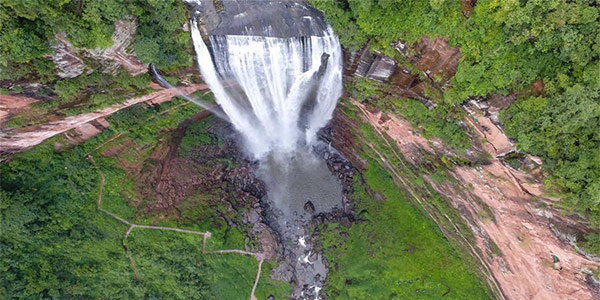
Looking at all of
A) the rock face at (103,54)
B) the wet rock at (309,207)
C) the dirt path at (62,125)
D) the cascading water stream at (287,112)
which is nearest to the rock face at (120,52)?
the rock face at (103,54)

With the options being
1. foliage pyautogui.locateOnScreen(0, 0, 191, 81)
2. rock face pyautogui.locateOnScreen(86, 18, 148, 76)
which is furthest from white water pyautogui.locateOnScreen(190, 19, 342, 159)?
rock face pyautogui.locateOnScreen(86, 18, 148, 76)

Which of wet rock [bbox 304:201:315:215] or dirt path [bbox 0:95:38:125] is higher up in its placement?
dirt path [bbox 0:95:38:125]

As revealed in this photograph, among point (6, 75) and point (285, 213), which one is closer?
point (6, 75)

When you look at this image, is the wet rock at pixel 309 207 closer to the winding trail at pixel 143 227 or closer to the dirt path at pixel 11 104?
the winding trail at pixel 143 227

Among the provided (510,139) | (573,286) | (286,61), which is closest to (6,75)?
(286,61)

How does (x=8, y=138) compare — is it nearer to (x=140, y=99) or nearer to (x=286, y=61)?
(x=140, y=99)

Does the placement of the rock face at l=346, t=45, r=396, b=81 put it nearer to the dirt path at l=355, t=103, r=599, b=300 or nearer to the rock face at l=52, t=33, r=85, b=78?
the dirt path at l=355, t=103, r=599, b=300
